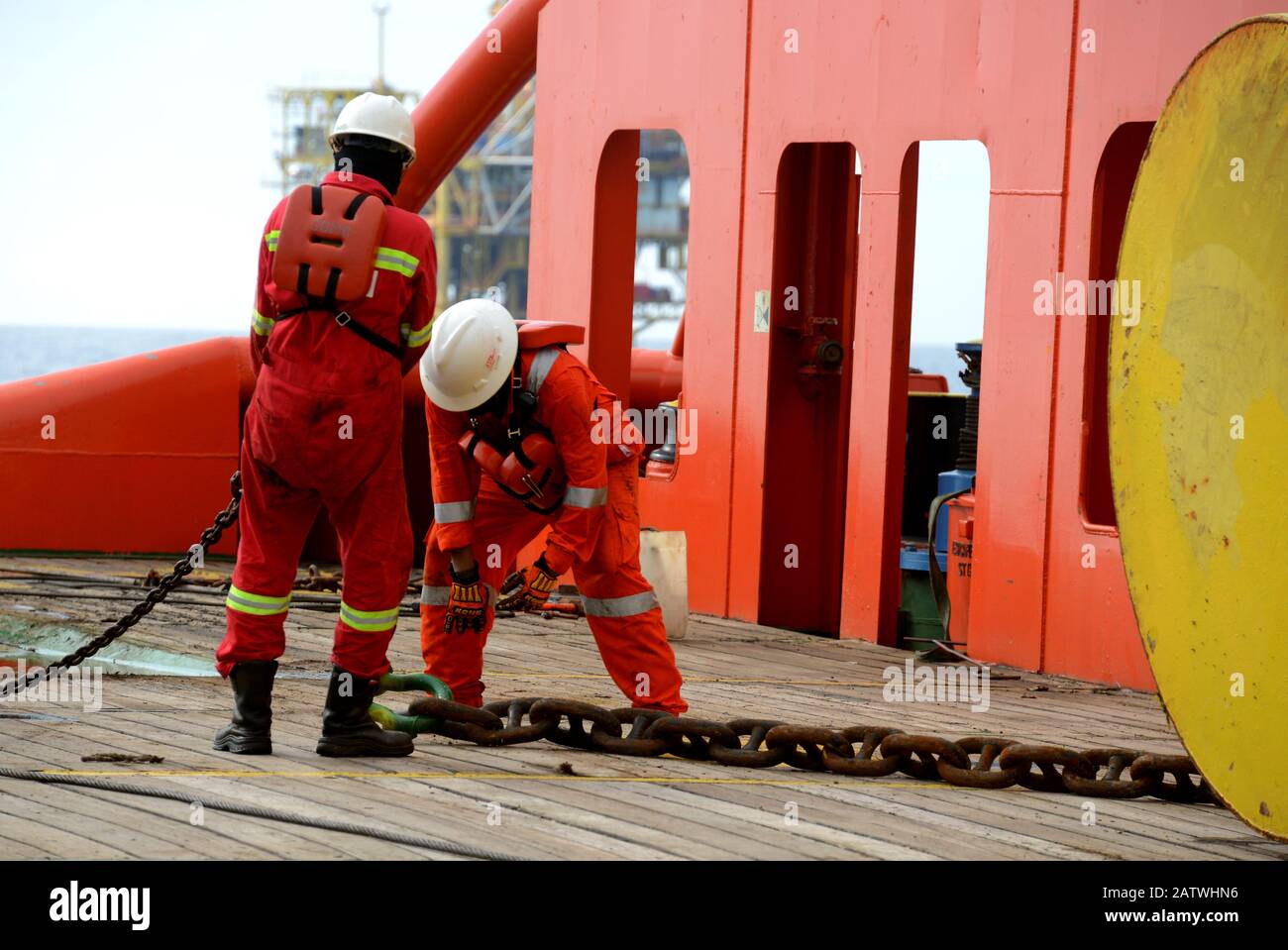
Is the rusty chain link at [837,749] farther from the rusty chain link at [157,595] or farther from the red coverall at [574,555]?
the rusty chain link at [157,595]

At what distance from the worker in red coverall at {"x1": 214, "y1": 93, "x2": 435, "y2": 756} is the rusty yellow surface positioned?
6.59 ft

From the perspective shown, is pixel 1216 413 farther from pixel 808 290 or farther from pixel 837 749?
pixel 808 290

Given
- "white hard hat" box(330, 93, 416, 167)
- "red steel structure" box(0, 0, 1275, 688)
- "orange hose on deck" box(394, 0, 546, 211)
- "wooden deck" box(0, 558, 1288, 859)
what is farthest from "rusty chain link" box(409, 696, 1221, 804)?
"orange hose on deck" box(394, 0, 546, 211)

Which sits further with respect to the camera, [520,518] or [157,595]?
[520,518]

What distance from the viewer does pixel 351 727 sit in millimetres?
5613

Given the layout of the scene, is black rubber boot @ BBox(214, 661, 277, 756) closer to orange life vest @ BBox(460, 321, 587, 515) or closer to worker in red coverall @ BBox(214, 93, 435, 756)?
worker in red coverall @ BBox(214, 93, 435, 756)

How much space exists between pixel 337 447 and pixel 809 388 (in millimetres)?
5284

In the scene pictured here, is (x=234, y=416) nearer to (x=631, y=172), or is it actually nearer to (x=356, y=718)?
(x=631, y=172)

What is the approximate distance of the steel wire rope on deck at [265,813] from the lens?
4.32 meters

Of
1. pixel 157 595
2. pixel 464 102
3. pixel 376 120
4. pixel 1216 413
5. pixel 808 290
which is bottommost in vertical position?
pixel 157 595

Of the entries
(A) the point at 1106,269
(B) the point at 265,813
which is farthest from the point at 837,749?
(A) the point at 1106,269

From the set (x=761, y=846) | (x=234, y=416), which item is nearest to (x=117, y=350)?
(x=234, y=416)

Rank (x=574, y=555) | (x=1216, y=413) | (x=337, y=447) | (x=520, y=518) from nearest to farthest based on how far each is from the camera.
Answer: (x=1216, y=413), (x=337, y=447), (x=574, y=555), (x=520, y=518)
